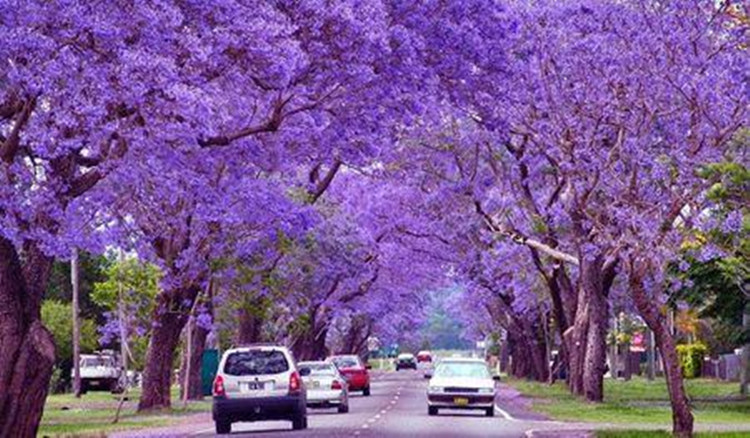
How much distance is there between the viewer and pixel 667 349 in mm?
28297

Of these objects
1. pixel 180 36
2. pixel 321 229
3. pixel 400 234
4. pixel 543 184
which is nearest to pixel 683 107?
pixel 180 36

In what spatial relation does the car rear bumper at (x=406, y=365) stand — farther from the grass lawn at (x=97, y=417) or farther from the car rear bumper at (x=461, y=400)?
the car rear bumper at (x=461, y=400)

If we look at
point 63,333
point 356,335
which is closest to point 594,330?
point 63,333

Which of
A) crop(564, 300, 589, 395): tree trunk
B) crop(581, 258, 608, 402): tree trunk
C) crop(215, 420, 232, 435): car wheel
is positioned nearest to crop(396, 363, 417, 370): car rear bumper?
crop(564, 300, 589, 395): tree trunk

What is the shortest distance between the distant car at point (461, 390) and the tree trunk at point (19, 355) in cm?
1800

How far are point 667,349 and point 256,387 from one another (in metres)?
8.07

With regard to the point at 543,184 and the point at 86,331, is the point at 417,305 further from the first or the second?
the point at 543,184

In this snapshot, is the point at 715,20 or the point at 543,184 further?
the point at 543,184

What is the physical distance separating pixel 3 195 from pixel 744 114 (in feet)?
46.3

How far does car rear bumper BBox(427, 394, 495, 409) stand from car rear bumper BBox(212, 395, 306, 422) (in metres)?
10.4

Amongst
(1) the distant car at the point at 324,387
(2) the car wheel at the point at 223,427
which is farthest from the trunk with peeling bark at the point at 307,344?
(2) the car wheel at the point at 223,427

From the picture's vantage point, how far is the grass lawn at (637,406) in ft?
127

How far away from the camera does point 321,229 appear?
54281 millimetres

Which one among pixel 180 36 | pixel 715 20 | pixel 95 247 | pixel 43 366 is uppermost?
pixel 715 20
